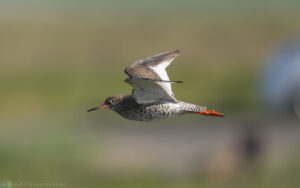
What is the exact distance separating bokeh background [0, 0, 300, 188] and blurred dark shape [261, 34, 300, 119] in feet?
0.28

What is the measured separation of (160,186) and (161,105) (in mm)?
9303

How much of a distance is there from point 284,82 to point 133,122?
5.12m

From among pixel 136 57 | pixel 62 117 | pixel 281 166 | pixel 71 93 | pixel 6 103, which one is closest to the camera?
pixel 281 166

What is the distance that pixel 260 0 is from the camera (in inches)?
2672

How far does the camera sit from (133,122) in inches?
977

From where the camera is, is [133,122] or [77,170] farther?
[133,122]

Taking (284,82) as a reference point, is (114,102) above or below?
above

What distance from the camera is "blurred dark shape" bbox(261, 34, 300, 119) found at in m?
22.1

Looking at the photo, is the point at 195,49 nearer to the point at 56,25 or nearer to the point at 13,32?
the point at 13,32

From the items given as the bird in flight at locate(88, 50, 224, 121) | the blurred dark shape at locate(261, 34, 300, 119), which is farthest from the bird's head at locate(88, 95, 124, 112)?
the blurred dark shape at locate(261, 34, 300, 119)

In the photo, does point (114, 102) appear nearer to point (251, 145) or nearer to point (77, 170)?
point (77, 170)

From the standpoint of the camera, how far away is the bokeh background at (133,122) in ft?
53.3

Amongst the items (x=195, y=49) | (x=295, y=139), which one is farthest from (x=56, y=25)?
(x=295, y=139)

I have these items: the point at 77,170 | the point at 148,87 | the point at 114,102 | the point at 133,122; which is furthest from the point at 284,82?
the point at 148,87
